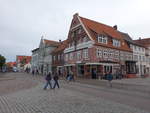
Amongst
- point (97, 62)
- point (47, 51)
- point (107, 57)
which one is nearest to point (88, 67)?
point (97, 62)

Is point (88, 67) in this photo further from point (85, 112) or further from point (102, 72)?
point (85, 112)

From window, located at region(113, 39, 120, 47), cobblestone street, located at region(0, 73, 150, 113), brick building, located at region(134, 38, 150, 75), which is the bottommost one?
cobblestone street, located at region(0, 73, 150, 113)

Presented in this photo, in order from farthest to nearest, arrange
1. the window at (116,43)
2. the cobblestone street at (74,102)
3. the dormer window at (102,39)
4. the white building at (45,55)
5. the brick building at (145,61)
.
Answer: the white building at (45,55) < the brick building at (145,61) < the window at (116,43) < the dormer window at (102,39) < the cobblestone street at (74,102)

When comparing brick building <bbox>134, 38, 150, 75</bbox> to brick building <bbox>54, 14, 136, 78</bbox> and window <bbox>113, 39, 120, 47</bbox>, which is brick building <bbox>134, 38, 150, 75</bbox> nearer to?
brick building <bbox>54, 14, 136, 78</bbox>

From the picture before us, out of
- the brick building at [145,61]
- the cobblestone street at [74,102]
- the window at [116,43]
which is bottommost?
the cobblestone street at [74,102]

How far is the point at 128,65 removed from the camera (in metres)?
36.7

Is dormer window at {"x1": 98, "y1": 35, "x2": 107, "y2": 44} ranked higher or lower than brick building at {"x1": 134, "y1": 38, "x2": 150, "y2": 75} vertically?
higher

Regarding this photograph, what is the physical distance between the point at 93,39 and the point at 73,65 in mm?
8108

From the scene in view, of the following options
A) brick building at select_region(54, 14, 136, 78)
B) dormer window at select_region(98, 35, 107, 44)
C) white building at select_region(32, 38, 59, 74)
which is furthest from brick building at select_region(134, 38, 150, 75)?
white building at select_region(32, 38, 59, 74)

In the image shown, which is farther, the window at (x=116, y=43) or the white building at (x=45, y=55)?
the white building at (x=45, y=55)

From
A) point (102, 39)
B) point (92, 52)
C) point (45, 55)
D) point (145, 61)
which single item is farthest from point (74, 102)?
point (145, 61)

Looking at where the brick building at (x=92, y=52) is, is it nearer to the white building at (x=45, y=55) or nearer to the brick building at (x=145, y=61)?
the brick building at (x=145, y=61)

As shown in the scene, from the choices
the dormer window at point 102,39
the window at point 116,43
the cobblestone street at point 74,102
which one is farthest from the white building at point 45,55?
the cobblestone street at point 74,102

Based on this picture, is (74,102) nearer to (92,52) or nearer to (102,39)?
(92,52)
